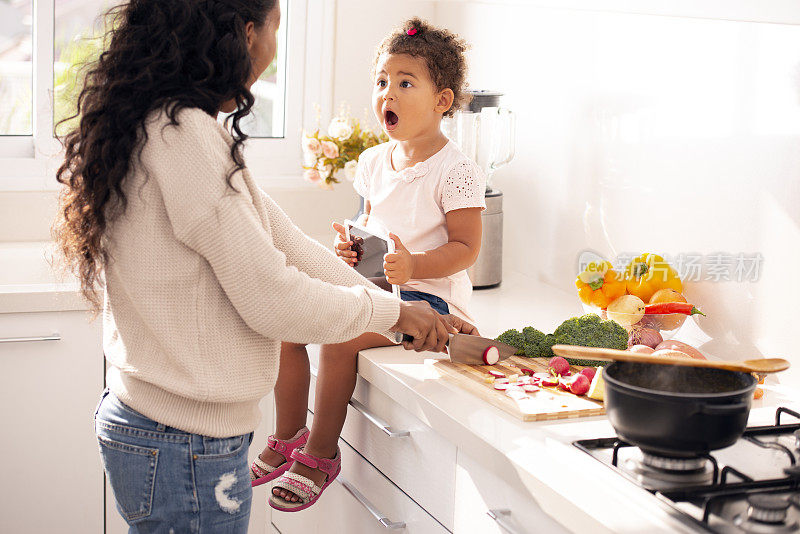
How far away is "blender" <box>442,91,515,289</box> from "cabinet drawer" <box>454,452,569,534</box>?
3.07 feet

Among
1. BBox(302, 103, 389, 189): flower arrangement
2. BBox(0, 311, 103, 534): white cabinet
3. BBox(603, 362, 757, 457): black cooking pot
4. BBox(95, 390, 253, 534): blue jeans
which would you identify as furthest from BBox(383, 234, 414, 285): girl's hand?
BBox(0, 311, 103, 534): white cabinet

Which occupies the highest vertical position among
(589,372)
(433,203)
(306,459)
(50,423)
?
(433,203)

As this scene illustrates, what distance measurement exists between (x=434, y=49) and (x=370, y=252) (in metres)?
0.40

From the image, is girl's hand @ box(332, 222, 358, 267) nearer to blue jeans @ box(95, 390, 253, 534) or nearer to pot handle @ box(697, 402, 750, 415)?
blue jeans @ box(95, 390, 253, 534)

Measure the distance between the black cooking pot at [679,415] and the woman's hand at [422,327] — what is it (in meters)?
0.38

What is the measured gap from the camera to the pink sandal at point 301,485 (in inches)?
64.2

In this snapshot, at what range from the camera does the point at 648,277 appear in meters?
1.75

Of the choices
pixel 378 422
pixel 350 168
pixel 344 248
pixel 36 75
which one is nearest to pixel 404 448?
pixel 378 422

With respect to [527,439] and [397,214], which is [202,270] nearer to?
[527,439]

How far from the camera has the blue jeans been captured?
49.5 inches

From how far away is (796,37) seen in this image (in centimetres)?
154

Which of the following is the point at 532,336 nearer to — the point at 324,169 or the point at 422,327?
the point at 422,327

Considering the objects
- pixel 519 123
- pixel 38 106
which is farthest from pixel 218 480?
pixel 38 106

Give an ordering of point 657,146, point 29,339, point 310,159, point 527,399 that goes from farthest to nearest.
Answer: point 310,159, point 29,339, point 657,146, point 527,399
